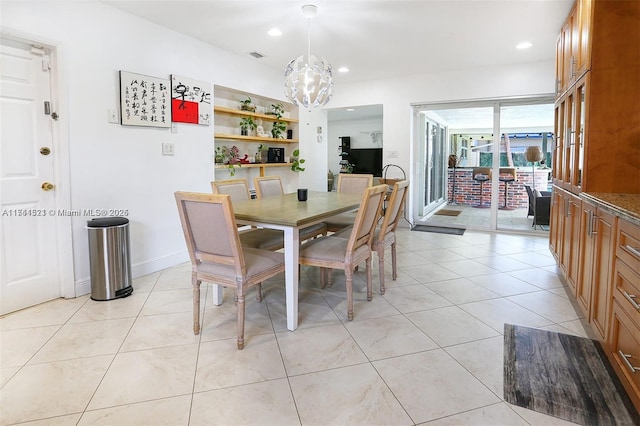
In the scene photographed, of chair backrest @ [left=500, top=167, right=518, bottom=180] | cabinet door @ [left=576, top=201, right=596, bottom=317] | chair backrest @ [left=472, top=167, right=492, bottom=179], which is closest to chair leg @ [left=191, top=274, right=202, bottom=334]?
cabinet door @ [left=576, top=201, right=596, bottom=317]

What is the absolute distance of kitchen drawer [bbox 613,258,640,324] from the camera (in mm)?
1567

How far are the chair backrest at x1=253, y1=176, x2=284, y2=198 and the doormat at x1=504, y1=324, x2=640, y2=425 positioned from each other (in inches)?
100

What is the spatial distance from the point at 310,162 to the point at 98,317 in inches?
169

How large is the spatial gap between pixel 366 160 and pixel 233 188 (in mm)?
6704

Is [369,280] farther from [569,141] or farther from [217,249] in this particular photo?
[569,141]

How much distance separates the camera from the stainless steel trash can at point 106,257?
2.95 m

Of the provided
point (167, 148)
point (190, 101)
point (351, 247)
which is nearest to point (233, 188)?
point (167, 148)

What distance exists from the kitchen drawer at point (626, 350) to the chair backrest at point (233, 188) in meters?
2.81

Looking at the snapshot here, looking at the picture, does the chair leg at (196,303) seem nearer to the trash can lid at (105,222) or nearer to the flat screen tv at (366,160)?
the trash can lid at (105,222)

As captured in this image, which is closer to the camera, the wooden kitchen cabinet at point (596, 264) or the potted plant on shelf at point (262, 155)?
the wooden kitchen cabinet at point (596, 264)

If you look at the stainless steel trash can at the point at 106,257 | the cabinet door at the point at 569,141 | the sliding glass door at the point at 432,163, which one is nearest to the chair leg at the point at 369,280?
the cabinet door at the point at 569,141

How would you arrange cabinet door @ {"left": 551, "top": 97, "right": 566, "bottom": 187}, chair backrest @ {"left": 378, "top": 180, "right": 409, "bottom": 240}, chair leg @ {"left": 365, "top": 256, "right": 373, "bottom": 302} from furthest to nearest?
cabinet door @ {"left": 551, "top": 97, "right": 566, "bottom": 187}
chair backrest @ {"left": 378, "top": 180, "right": 409, "bottom": 240}
chair leg @ {"left": 365, "top": 256, "right": 373, "bottom": 302}

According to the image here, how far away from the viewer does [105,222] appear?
297 cm

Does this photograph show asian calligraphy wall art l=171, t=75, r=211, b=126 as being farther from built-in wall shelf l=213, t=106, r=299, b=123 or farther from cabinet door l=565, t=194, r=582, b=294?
cabinet door l=565, t=194, r=582, b=294
